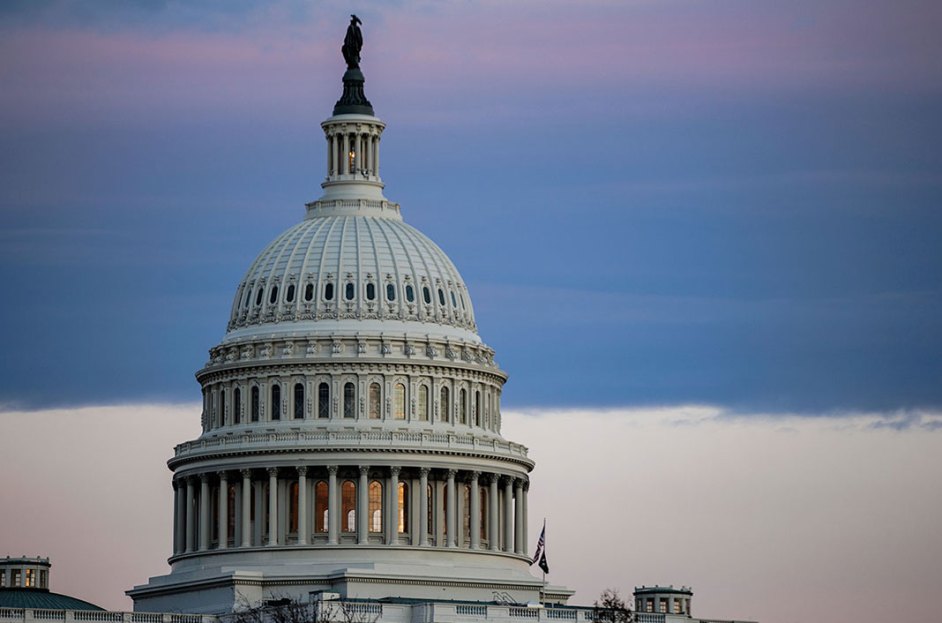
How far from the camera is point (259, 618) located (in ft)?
655

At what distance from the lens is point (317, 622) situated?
198125 mm

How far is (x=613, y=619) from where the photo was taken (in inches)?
7859

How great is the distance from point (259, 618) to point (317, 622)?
3.86 metres

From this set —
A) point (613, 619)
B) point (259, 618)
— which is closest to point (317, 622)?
point (259, 618)

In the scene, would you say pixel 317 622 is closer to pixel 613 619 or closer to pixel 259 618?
pixel 259 618

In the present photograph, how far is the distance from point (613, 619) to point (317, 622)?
17448mm

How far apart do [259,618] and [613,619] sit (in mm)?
20879
